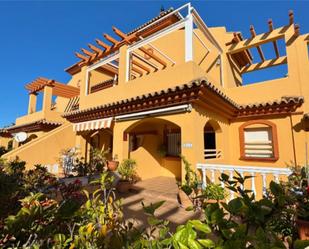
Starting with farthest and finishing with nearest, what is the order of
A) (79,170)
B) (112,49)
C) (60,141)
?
(60,141) < (112,49) < (79,170)

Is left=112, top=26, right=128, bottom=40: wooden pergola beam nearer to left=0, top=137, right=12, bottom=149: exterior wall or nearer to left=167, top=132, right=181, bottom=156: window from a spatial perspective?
left=167, top=132, right=181, bottom=156: window

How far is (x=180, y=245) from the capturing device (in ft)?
4.61

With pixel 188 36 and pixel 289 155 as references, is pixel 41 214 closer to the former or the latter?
pixel 188 36

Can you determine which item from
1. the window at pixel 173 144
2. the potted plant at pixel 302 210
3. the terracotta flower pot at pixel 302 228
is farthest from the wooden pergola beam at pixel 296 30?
the terracotta flower pot at pixel 302 228

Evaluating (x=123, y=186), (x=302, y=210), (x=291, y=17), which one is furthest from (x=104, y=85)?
(x=302, y=210)

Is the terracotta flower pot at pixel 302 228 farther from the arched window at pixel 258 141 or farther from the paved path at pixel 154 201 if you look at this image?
the arched window at pixel 258 141

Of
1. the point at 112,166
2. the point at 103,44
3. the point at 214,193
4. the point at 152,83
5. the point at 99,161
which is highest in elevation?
the point at 103,44

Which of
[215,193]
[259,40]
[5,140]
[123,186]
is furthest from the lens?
[5,140]

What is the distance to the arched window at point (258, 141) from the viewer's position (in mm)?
13172

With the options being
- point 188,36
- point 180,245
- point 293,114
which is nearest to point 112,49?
point 188,36

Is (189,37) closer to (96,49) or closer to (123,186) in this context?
(96,49)

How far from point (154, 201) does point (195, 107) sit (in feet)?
18.6

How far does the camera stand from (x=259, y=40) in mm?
15336

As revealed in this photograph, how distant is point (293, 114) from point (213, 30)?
38.1 ft
